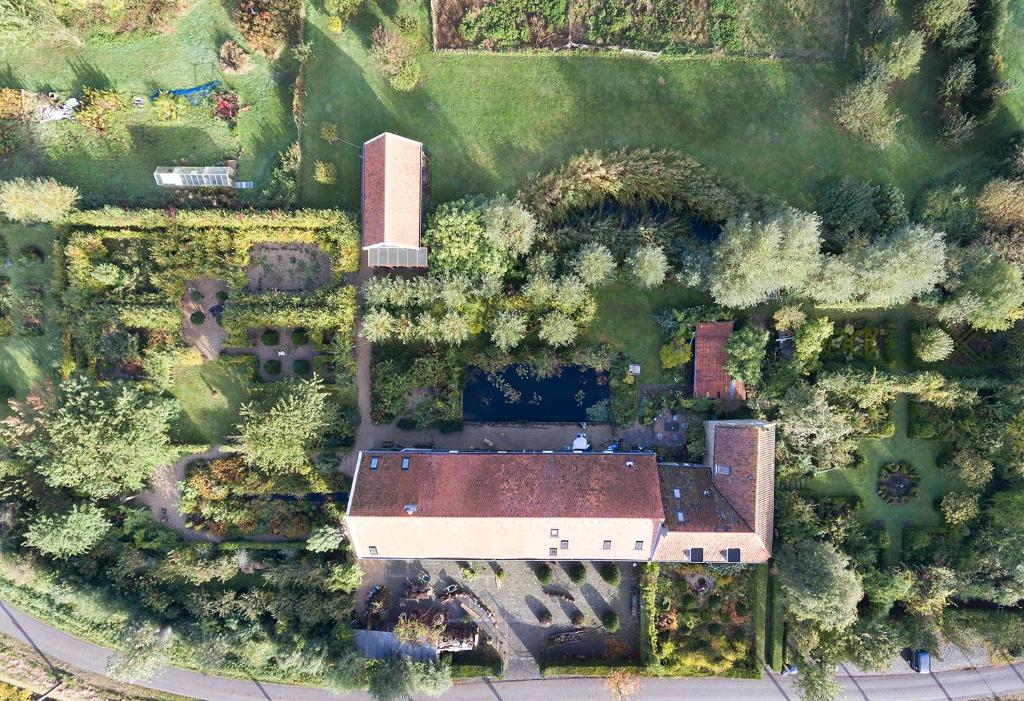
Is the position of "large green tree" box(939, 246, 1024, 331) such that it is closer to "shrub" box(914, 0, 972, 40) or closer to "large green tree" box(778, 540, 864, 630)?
"shrub" box(914, 0, 972, 40)

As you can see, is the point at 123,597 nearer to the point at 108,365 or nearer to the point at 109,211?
the point at 108,365

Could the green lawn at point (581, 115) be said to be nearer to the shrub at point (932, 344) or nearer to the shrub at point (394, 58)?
the shrub at point (394, 58)

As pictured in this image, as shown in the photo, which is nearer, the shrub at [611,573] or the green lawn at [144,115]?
the shrub at [611,573]

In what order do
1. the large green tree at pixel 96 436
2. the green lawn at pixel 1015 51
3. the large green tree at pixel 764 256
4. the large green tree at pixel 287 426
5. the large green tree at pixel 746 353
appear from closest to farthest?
the large green tree at pixel 764 256 → the large green tree at pixel 96 436 → the large green tree at pixel 287 426 → the large green tree at pixel 746 353 → the green lawn at pixel 1015 51

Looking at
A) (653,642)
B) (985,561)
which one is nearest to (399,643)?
(653,642)

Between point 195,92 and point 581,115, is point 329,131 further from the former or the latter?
point 581,115

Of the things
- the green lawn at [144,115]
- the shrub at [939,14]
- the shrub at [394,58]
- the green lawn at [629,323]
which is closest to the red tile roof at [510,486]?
the green lawn at [629,323]

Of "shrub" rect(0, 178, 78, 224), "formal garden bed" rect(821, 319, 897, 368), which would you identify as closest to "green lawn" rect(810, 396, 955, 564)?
"formal garden bed" rect(821, 319, 897, 368)
